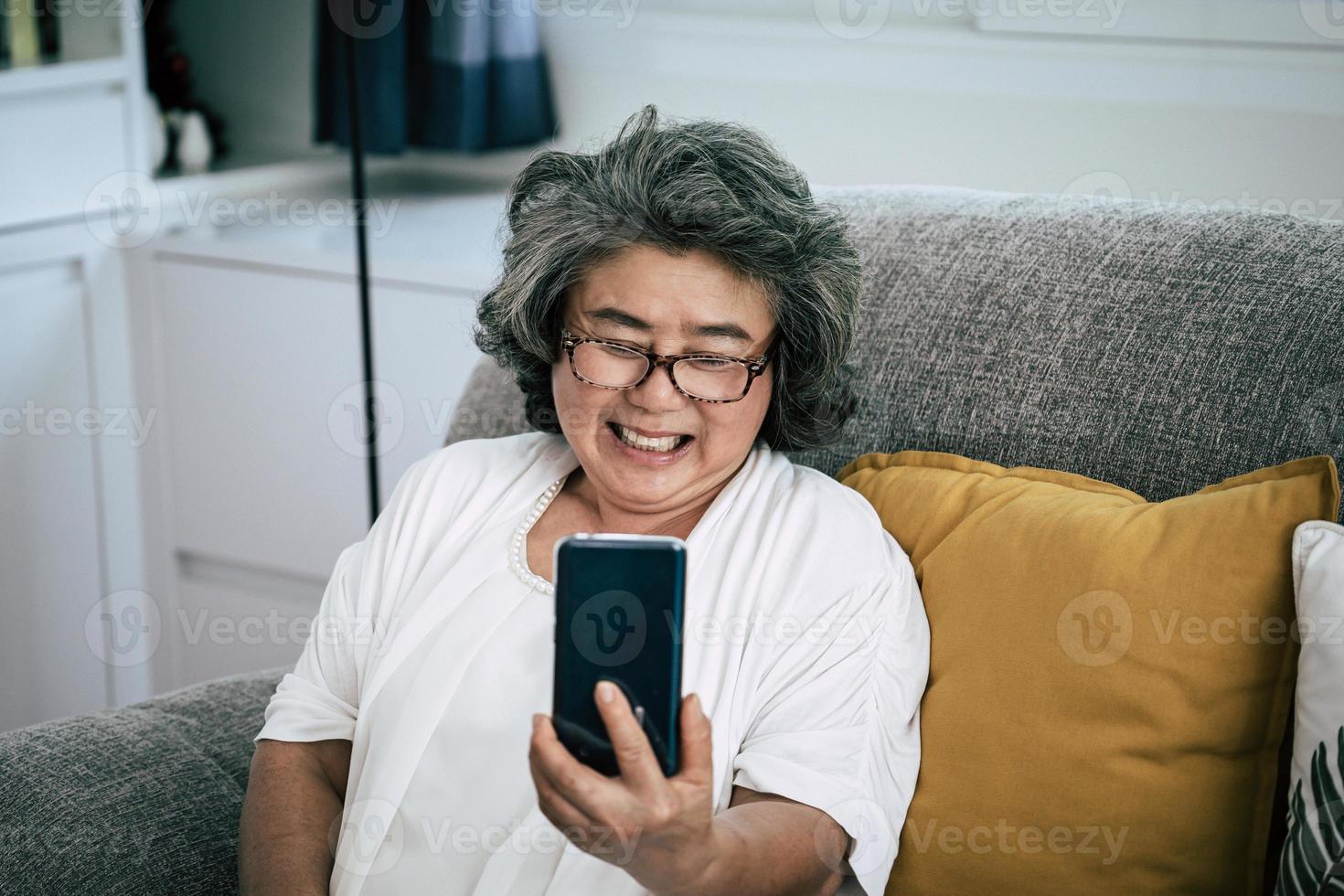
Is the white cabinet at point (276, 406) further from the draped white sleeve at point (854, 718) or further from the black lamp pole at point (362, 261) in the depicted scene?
the draped white sleeve at point (854, 718)

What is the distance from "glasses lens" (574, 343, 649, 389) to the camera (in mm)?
1159

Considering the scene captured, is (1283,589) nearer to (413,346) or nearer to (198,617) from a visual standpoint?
(413,346)

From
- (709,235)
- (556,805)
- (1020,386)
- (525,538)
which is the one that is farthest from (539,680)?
(1020,386)

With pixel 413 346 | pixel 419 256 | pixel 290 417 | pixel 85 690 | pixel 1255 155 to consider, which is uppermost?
pixel 1255 155

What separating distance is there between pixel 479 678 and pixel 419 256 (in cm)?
132

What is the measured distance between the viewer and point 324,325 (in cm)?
233

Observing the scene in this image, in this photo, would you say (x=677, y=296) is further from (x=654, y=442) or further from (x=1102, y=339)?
(x=1102, y=339)

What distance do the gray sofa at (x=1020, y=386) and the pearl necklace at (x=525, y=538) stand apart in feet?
0.96

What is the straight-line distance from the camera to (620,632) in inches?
33.8

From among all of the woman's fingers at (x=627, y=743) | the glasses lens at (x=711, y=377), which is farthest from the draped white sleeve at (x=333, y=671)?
the woman's fingers at (x=627, y=743)

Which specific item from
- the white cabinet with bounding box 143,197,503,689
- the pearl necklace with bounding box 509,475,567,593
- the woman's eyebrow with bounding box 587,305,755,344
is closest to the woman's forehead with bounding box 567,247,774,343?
the woman's eyebrow with bounding box 587,305,755,344

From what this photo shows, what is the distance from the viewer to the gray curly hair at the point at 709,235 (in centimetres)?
112

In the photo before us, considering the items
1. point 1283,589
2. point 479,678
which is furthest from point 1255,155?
point 479,678

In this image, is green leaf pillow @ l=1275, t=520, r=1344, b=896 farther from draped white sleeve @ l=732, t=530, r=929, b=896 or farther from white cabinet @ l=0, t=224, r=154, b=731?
white cabinet @ l=0, t=224, r=154, b=731
